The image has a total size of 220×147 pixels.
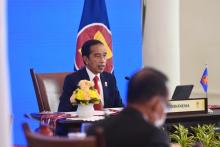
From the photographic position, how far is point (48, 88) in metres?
4.73

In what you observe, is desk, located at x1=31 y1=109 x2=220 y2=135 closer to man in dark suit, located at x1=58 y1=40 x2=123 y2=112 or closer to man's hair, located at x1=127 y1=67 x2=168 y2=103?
man in dark suit, located at x1=58 y1=40 x2=123 y2=112

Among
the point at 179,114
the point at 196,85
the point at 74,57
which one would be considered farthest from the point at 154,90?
the point at 196,85

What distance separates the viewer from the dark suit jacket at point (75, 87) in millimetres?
4238

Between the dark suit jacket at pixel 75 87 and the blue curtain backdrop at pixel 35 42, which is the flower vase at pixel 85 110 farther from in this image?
the blue curtain backdrop at pixel 35 42

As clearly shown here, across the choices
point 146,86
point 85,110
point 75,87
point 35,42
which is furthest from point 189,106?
point 35,42

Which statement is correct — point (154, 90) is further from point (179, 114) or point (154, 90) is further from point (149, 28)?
point (149, 28)

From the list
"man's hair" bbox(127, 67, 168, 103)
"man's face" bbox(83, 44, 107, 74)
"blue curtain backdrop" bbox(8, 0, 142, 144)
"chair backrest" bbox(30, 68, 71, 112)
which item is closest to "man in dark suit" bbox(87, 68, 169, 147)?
"man's hair" bbox(127, 67, 168, 103)

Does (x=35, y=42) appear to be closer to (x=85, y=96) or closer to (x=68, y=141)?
(x=85, y=96)

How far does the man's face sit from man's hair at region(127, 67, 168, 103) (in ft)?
7.24

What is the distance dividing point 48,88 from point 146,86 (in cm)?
272

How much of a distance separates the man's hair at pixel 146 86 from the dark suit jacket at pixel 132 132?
0.06 meters

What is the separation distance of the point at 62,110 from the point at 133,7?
104 inches

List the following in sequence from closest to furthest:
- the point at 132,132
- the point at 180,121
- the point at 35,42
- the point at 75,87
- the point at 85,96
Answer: the point at 132,132 → the point at 85,96 → the point at 180,121 → the point at 75,87 → the point at 35,42

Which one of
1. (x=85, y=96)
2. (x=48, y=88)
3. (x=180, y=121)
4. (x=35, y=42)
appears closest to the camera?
(x=85, y=96)
